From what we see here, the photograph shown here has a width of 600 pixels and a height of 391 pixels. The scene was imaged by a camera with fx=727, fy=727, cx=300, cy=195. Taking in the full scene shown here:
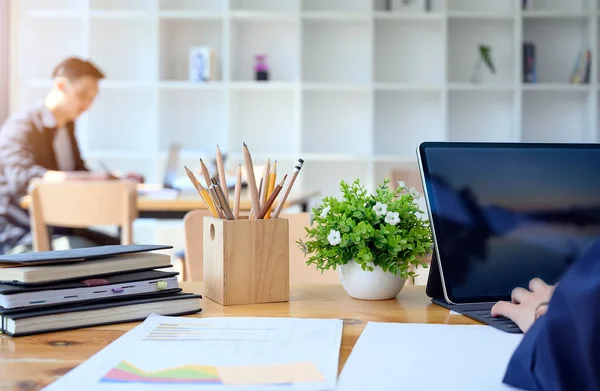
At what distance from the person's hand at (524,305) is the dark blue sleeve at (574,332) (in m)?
0.29

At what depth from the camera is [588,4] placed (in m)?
4.79

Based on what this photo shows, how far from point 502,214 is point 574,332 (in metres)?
0.51

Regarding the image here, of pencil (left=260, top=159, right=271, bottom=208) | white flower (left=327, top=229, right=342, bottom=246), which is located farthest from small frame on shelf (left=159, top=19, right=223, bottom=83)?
white flower (left=327, top=229, right=342, bottom=246)

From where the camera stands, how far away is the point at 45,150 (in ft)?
12.0

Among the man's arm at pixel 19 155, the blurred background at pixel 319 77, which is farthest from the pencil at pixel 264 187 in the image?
the blurred background at pixel 319 77

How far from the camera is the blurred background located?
4844 mm

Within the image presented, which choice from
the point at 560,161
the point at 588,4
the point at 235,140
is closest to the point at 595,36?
the point at 588,4

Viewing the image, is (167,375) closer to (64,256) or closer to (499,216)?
(64,256)

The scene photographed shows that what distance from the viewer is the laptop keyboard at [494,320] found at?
33.3 inches

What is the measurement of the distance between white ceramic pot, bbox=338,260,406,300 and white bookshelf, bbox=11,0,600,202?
374cm

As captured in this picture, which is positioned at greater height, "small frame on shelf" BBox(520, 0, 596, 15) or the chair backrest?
A: "small frame on shelf" BBox(520, 0, 596, 15)

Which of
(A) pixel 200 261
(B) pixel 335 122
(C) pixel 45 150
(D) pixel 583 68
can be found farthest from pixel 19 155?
(D) pixel 583 68

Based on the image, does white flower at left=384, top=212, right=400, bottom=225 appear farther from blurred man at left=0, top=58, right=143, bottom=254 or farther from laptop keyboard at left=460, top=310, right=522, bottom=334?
blurred man at left=0, top=58, right=143, bottom=254

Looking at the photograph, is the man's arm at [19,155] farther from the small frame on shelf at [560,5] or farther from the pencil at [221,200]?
the small frame on shelf at [560,5]
